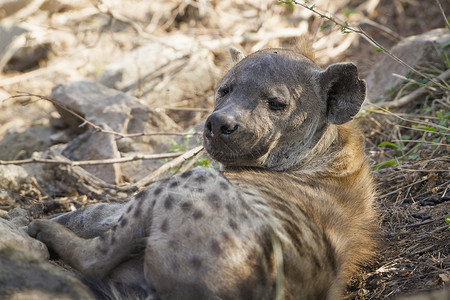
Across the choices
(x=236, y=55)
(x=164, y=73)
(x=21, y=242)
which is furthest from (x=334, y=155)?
(x=164, y=73)

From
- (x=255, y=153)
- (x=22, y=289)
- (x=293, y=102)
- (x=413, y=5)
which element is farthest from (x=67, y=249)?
(x=413, y=5)

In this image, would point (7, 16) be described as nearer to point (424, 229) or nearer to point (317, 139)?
point (317, 139)

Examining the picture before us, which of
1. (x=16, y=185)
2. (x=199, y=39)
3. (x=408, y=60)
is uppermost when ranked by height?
(x=408, y=60)

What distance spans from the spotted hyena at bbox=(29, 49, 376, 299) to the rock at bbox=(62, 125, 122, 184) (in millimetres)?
1918

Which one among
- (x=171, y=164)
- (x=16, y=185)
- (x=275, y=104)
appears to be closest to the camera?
(x=275, y=104)

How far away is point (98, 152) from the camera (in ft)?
18.9

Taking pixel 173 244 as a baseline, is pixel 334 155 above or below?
below

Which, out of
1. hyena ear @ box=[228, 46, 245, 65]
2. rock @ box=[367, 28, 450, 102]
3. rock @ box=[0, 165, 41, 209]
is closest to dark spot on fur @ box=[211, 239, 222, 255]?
hyena ear @ box=[228, 46, 245, 65]

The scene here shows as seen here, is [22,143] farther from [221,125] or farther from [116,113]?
[221,125]

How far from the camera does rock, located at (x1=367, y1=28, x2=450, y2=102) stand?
6180 millimetres

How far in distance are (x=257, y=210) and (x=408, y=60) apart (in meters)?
4.17

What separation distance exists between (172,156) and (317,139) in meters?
1.57

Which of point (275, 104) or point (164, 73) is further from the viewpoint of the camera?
point (164, 73)

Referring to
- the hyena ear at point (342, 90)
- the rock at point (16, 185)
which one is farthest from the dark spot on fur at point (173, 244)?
the rock at point (16, 185)
